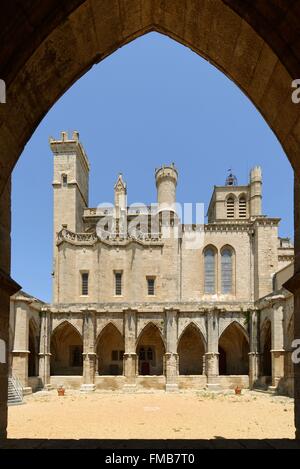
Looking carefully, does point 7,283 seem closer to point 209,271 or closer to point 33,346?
point 33,346

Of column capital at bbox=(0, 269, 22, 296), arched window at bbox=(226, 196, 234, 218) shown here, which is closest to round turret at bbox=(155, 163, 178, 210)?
arched window at bbox=(226, 196, 234, 218)

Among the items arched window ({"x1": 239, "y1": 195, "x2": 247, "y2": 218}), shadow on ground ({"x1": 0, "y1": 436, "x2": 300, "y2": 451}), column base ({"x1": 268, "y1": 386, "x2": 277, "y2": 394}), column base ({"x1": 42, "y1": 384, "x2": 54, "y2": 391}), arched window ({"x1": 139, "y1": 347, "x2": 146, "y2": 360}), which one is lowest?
column base ({"x1": 42, "y1": 384, "x2": 54, "y2": 391})

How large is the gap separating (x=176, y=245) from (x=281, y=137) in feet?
94.2

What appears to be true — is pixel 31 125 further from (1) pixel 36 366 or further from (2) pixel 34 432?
(1) pixel 36 366

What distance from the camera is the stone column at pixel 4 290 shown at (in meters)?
5.50

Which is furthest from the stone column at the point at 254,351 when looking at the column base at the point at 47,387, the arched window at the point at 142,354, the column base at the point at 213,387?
the column base at the point at 47,387

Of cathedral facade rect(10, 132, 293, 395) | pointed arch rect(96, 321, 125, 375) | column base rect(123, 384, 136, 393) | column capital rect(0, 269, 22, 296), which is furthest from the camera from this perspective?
pointed arch rect(96, 321, 125, 375)

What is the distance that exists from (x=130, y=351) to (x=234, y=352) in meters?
9.41

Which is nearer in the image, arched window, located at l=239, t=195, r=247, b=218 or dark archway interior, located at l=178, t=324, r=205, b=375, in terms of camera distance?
dark archway interior, located at l=178, t=324, r=205, b=375

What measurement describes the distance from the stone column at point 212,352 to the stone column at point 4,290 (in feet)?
72.1

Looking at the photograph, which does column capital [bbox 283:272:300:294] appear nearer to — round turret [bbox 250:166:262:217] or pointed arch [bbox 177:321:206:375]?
pointed arch [bbox 177:321:206:375]

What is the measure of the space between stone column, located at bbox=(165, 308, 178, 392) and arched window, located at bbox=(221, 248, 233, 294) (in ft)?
27.7

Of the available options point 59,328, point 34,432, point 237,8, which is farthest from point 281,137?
point 59,328

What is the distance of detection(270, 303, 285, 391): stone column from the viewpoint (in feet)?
75.0
